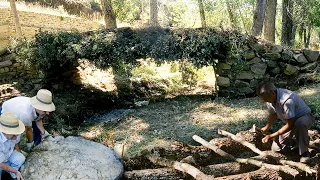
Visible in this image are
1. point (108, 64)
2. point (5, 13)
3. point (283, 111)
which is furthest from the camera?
point (5, 13)

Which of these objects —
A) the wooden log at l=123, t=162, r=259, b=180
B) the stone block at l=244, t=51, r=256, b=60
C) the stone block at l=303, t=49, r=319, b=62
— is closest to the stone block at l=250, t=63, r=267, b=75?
the stone block at l=244, t=51, r=256, b=60

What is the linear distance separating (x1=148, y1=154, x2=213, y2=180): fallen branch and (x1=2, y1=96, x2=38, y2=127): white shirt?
1781mm

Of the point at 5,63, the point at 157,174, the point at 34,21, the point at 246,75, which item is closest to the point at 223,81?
the point at 246,75

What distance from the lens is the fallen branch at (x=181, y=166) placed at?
12.8ft

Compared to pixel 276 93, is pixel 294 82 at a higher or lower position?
lower

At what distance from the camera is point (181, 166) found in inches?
168

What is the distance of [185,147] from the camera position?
4883mm

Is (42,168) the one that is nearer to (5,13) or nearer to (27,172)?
(27,172)

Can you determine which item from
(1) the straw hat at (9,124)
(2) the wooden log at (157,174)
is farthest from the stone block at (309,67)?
(1) the straw hat at (9,124)

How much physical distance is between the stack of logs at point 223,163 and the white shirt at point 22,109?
1.52m

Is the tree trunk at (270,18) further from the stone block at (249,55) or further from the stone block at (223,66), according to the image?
the stone block at (223,66)

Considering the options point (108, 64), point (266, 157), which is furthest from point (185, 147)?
point (108, 64)

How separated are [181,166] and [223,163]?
81 centimetres

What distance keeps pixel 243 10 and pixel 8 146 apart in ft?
61.6
